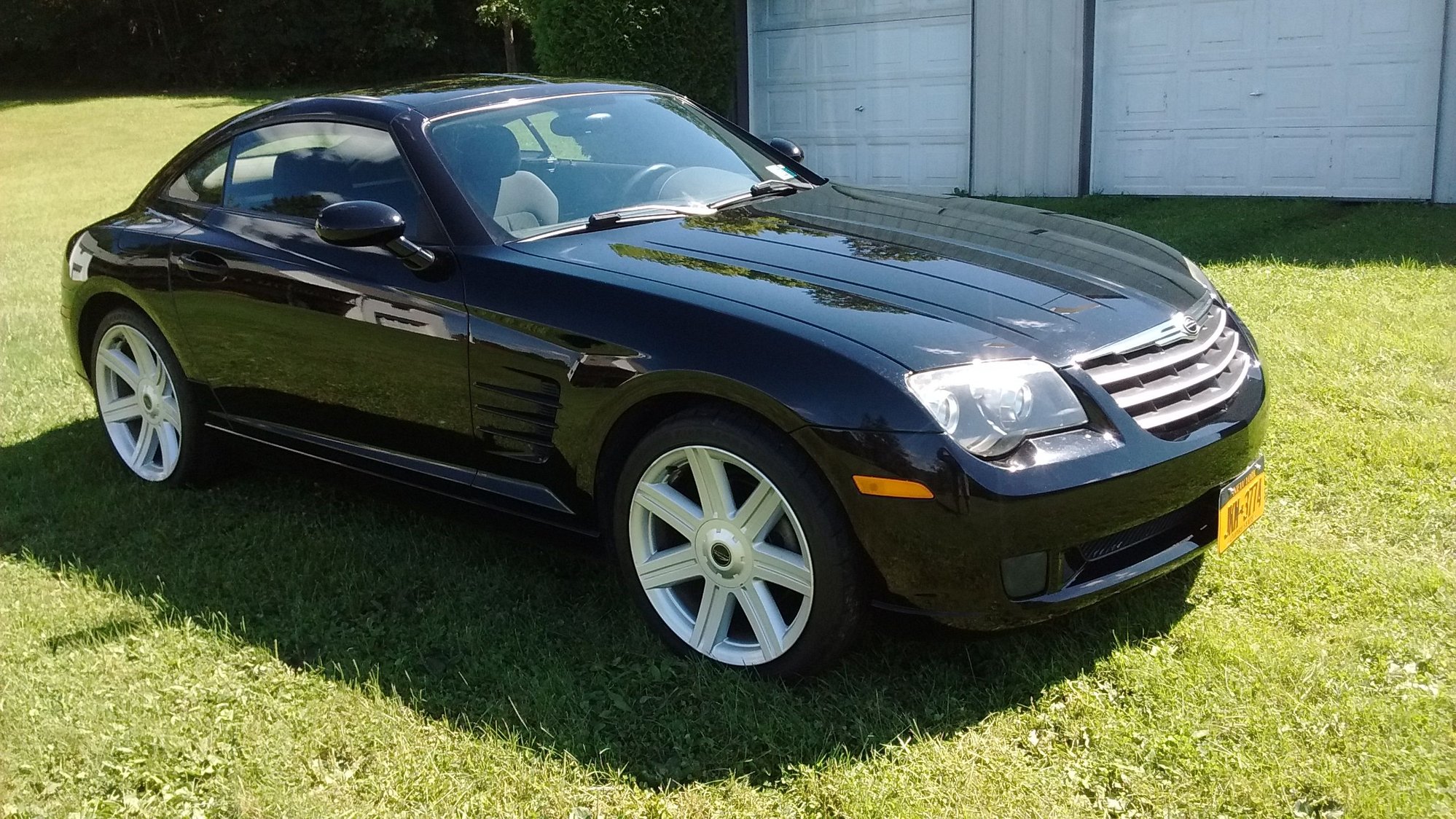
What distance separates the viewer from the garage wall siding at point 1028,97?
38.3ft

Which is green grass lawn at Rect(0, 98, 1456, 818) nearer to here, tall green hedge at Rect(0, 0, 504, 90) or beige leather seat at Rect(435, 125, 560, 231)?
beige leather seat at Rect(435, 125, 560, 231)

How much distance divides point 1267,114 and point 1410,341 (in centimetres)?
575

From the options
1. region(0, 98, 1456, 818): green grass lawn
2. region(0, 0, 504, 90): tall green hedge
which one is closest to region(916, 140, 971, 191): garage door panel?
region(0, 98, 1456, 818): green grass lawn

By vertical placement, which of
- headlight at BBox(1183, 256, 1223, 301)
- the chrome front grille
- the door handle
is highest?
the door handle

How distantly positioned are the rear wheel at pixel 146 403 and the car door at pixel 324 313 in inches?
10.9

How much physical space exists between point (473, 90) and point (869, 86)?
9.39m

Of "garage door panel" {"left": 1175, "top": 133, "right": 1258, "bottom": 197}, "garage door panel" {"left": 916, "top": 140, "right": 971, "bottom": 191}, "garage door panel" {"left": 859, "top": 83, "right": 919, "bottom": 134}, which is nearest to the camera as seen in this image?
"garage door panel" {"left": 1175, "top": 133, "right": 1258, "bottom": 197}

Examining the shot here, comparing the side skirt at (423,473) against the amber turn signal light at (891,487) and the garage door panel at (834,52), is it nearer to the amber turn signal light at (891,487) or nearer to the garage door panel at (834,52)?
the amber turn signal light at (891,487)

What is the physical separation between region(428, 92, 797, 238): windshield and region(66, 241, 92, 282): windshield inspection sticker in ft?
6.22

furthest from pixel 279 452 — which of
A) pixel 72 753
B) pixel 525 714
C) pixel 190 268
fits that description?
pixel 525 714

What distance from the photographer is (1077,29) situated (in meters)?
11.5

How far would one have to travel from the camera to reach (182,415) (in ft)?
15.1

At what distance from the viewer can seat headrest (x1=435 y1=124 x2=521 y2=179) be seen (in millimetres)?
3814

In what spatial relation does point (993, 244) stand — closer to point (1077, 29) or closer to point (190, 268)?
point (190, 268)
